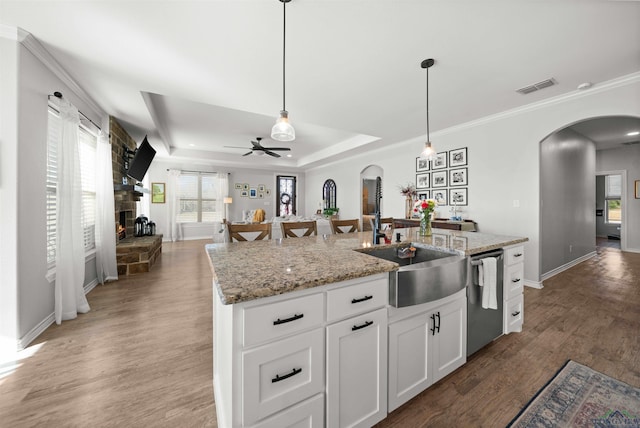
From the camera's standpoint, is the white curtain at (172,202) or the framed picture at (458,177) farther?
the white curtain at (172,202)

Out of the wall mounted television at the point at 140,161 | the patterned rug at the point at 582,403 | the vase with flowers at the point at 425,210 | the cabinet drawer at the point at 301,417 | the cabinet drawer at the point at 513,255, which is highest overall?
the wall mounted television at the point at 140,161

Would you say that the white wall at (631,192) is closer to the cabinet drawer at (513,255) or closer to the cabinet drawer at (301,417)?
the cabinet drawer at (513,255)

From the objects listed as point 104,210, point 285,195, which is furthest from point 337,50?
point 285,195

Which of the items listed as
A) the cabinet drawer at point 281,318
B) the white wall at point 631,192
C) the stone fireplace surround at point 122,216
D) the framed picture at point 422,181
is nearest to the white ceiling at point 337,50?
the stone fireplace surround at point 122,216

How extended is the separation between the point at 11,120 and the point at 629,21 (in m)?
4.90

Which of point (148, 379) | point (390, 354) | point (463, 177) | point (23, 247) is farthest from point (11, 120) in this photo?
point (463, 177)

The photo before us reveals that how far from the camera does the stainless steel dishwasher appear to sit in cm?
176

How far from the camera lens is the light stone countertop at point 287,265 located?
951mm

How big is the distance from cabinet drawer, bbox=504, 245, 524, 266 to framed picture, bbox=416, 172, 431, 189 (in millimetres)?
2992

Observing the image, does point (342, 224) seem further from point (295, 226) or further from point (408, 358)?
point (408, 358)

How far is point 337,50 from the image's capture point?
7.25 feet

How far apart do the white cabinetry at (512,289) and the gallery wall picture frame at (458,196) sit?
2.41m

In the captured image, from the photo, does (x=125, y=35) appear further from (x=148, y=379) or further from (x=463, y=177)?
(x=463, y=177)

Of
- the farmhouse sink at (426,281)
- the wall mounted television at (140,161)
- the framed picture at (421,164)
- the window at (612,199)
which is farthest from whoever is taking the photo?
the window at (612,199)
